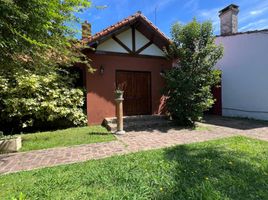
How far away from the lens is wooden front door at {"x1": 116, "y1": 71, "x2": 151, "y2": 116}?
10.1 metres

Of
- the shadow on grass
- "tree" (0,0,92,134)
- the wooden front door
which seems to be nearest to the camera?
the shadow on grass

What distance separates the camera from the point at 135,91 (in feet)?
33.9

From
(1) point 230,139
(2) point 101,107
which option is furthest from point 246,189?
(2) point 101,107

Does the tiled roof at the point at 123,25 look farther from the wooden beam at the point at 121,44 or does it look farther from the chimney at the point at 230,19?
the chimney at the point at 230,19

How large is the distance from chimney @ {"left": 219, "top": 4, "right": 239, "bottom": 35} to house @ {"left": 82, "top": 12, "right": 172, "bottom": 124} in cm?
549

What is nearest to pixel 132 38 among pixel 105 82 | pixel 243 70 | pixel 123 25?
pixel 123 25

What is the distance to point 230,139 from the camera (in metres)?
6.61

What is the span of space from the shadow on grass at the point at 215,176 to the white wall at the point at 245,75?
7.12 m

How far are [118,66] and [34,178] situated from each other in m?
6.76

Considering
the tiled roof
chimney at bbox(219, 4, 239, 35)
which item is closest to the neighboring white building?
chimney at bbox(219, 4, 239, 35)

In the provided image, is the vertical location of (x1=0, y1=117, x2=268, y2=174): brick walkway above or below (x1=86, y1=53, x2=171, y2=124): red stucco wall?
below

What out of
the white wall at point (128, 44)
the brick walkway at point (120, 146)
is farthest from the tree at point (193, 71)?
the white wall at point (128, 44)

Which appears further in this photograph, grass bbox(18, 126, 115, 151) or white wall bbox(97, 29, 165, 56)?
white wall bbox(97, 29, 165, 56)

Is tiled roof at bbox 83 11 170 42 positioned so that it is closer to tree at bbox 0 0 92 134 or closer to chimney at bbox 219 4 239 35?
tree at bbox 0 0 92 134
